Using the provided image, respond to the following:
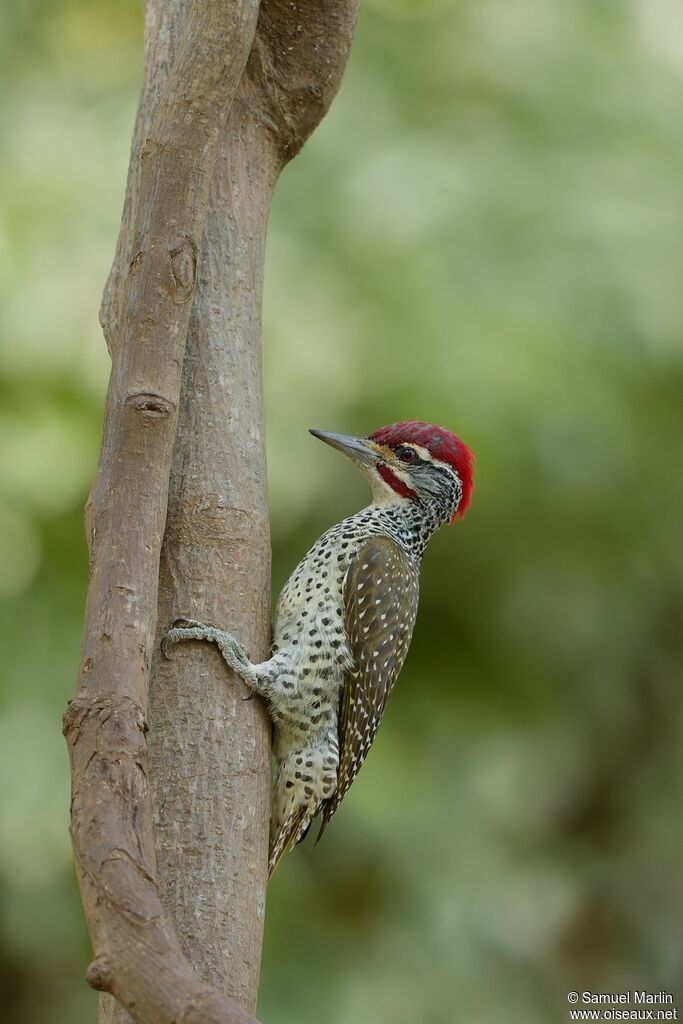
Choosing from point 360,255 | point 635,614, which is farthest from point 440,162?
point 635,614

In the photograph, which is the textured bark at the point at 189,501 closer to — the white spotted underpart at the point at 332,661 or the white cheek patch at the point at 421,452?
the white spotted underpart at the point at 332,661

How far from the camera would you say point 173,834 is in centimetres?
223

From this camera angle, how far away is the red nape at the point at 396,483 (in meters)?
3.58

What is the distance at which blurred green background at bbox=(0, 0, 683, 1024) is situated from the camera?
4656mm

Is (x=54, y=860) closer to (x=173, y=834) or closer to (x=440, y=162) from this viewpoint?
(x=173, y=834)

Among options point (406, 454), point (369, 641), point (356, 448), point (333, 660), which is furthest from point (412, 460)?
point (333, 660)

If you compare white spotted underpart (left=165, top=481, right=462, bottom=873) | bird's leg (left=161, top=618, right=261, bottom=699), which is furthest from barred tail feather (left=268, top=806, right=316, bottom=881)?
bird's leg (left=161, top=618, right=261, bottom=699)

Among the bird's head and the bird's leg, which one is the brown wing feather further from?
the bird's leg

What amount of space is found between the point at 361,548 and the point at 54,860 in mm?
1786

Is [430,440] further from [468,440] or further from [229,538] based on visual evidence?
[468,440]

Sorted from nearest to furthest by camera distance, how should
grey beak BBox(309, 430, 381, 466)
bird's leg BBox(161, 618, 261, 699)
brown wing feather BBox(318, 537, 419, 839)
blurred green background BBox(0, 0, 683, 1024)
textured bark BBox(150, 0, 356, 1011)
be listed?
textured bark BBox(150, 0, 356, 1011), bird's leg BBox(161, 618, 261, 699), brown wing feather BBox(318, 537, 419, 839), grey beak BBox(309, 430, 381, 466), blurred green background BBox(0, 0, 683, 1024)

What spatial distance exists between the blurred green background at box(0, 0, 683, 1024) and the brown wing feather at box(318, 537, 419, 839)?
1.47 meters

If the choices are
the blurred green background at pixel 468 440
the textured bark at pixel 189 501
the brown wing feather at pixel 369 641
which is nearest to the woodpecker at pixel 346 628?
the brown wing feather at pixel 369 641

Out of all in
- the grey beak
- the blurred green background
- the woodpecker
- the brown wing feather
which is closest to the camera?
the woodpecker
